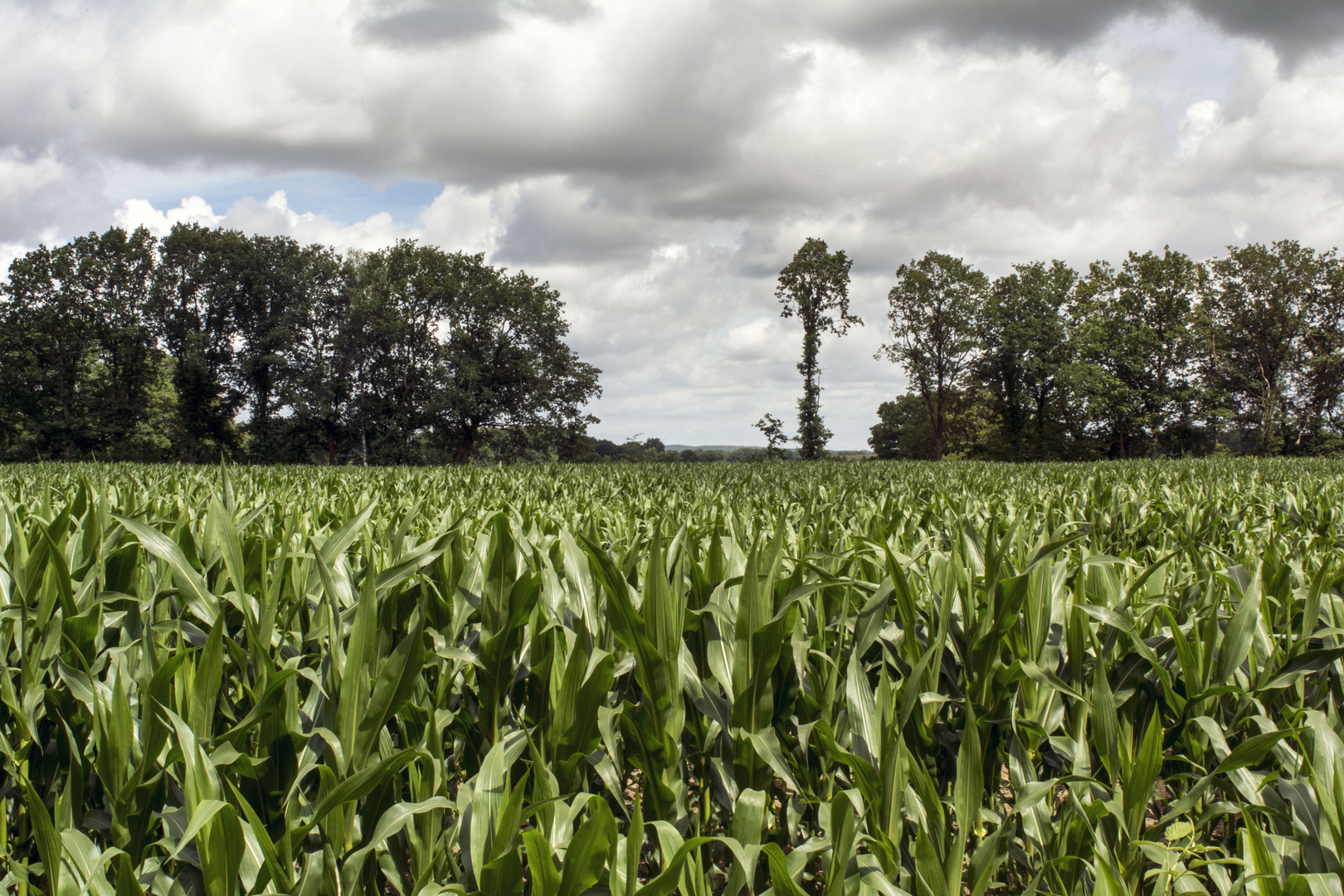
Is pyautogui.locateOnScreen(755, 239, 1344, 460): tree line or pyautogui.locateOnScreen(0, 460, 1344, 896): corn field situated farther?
pyautogui.locateOnScreen(755, 239, 1344, 460): tree line

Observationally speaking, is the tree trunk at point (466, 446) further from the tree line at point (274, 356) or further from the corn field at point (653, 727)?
the corn field at point (653, 727)

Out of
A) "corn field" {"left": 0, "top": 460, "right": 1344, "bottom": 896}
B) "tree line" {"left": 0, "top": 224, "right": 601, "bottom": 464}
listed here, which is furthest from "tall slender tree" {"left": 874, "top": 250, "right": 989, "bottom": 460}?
"corn field" {"left": 0, "top": 460, "right": 1344, "bottom": 896}

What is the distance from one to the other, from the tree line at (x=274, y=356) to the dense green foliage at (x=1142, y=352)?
28.2 m

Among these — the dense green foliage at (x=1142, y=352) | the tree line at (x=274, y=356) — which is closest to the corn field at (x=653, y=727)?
the tree line at (x=274, y=356)

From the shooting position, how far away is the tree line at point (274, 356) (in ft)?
136

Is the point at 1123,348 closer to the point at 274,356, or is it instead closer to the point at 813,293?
the point at 813,293

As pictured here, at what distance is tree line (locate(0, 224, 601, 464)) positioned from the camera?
41500 millimetres

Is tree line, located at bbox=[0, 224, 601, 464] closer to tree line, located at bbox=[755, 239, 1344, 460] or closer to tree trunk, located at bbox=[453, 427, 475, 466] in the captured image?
tree trunk, located at bbox=[453, 427, 475, 466]

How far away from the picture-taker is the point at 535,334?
145 ft

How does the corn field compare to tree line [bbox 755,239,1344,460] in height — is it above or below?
below

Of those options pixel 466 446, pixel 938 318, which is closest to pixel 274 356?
pixel 466 446

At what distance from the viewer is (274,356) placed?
40906 mm

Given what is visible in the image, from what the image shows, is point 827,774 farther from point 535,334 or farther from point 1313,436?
point 1313,436

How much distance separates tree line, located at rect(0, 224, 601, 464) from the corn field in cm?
3932
